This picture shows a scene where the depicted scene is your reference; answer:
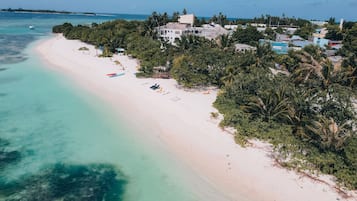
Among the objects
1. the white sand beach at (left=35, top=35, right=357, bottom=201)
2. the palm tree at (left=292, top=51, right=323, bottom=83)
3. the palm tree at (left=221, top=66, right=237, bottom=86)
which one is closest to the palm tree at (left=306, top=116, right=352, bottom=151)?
the white sand beach at (left=35, top=35, right=357, bottom=201)

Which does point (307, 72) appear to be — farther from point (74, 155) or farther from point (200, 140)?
point (74, 155)

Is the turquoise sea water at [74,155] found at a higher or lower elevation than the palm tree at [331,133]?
lower

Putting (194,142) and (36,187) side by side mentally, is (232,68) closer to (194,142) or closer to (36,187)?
(194,142)

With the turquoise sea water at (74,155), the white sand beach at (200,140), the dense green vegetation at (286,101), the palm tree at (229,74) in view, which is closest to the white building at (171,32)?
the dense green vegetation at (286,101)

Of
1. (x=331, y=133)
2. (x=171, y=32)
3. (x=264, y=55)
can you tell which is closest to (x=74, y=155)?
(x=331, y=133)

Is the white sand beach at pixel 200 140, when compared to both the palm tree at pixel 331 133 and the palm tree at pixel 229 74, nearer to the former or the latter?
the palm tree at pixel 229 74

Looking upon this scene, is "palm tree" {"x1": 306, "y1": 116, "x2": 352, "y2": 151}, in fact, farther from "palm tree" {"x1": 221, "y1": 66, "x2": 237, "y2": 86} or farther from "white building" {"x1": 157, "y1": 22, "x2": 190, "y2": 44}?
"white building" {"x1": 157, "y1": 22, "x2": 190, "y2": 44}
